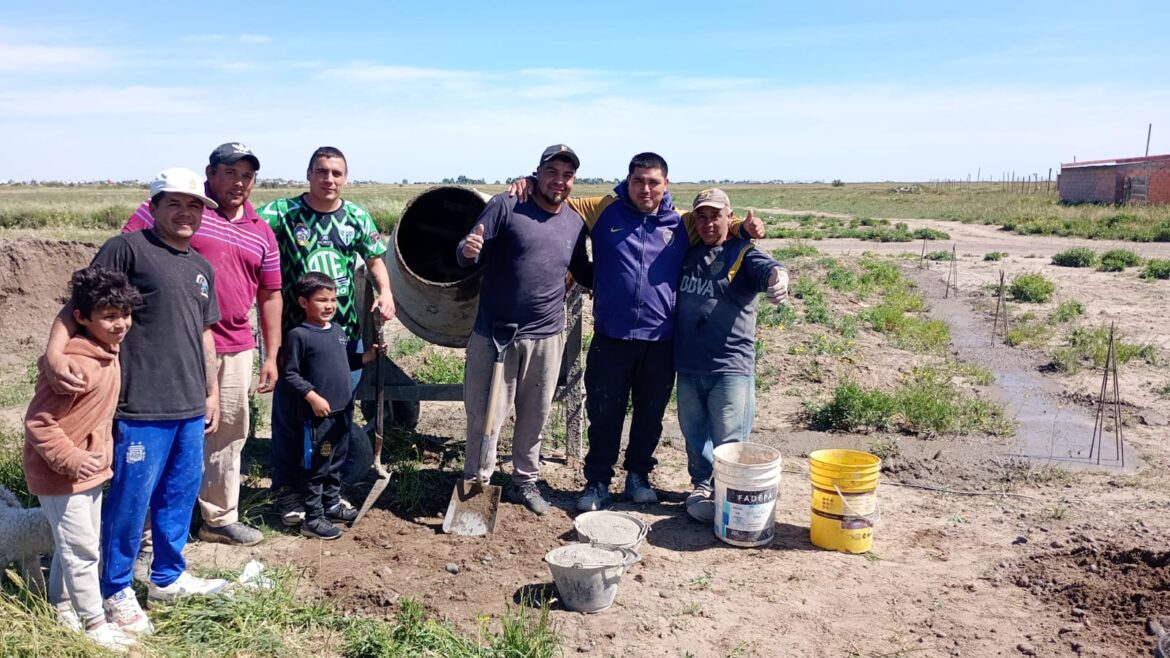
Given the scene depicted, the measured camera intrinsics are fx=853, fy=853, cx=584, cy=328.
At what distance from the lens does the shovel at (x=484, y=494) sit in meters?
4.86

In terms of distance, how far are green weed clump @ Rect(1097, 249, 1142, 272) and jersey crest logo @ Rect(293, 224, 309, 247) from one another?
1642 centimetres

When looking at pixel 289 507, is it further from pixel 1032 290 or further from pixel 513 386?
pixel 1032 290

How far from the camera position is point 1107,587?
4.12m

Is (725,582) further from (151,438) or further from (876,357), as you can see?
(876,357)

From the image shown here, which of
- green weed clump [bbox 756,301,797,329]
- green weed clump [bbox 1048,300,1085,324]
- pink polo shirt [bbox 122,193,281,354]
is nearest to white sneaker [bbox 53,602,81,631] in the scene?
pink polo shirt [bbox 122,193,281,354]

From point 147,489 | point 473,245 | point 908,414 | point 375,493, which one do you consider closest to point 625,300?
point 473,245

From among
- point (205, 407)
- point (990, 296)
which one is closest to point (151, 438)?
point (205, 407)

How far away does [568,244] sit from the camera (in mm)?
4871

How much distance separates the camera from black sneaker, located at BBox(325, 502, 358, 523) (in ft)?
16.1

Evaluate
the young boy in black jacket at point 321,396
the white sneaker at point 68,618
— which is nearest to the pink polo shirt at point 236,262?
the young boy in black jacket at point 321,396

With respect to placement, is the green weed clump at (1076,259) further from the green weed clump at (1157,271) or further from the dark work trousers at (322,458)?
the dark work trousers at (322,458)

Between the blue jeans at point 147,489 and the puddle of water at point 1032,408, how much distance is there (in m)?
5.53

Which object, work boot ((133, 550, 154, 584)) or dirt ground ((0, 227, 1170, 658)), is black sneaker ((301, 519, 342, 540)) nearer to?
dirt ground ((0, 227, 1170, 658))

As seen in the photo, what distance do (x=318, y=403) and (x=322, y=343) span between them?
32 cm
